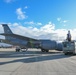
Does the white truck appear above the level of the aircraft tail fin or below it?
below

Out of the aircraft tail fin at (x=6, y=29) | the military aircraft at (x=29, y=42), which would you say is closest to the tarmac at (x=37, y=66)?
the military aircraft at (x=29, y=42)

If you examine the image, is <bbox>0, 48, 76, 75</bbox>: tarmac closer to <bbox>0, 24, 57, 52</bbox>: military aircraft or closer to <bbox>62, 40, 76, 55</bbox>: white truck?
<bbox>62, 40, 76, 55</bbox>: white truck

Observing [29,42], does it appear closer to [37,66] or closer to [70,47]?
[70,47]

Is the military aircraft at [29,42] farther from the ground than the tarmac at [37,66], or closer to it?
farther from the ground

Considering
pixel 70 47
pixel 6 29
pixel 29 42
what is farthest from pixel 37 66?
pixel 6 29

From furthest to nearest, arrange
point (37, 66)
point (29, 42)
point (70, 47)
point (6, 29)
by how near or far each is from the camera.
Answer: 1. point (6, 29)
2. point (29, 42)
3. point (70, 47)
4. point (37, 66)

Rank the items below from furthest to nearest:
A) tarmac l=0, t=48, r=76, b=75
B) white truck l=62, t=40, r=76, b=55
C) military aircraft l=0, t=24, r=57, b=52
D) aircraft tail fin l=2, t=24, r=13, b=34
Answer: aircraft tail fin l=2, t=24, r=13, b=34
military aircraft l=0, t=24, r=57, b=52
white truck l=62, t=40, r=76, b=55
tarmac l=0, t=48, r=76, b=75

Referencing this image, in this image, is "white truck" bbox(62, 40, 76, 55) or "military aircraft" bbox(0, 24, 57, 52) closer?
"white truck" bbox(62, 40, 76, 55)

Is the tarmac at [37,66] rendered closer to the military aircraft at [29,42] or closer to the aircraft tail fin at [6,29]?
the military aircraft at [29,42]

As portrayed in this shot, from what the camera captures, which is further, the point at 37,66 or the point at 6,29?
the point at 6,29

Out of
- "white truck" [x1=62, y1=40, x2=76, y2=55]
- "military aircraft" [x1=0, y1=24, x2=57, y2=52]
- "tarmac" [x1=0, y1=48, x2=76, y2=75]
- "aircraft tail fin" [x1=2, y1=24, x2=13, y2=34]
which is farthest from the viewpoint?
"aircraft tail fin" [x1=2, y1=24, x2=13, y2=34]

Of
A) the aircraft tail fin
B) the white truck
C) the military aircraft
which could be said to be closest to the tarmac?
the white truck

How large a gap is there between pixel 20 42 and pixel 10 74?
37.7 metres

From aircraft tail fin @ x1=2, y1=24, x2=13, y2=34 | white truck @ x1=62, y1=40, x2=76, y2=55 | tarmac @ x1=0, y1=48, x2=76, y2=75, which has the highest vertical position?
aircraft tail fin @ x1=2, y1=24, x2=13, y2=34
